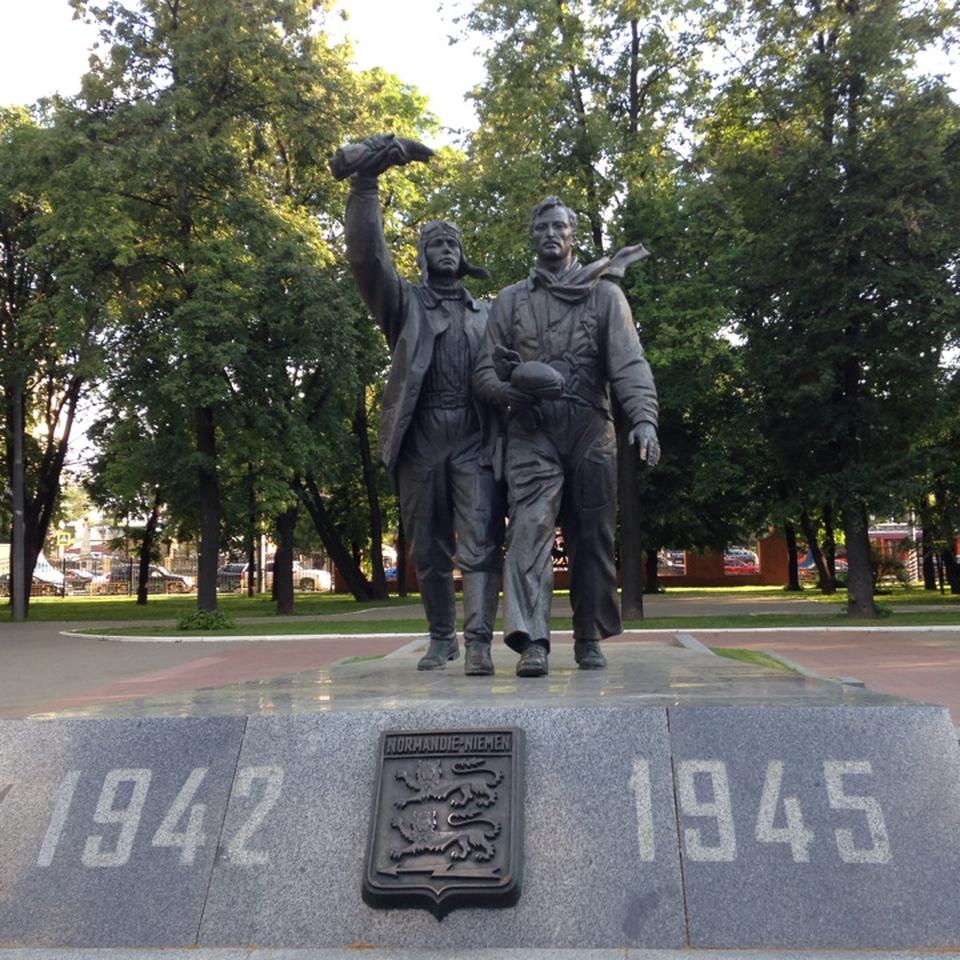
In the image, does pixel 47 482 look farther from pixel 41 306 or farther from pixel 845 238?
pixel 845 238

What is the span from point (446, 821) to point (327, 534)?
33.4m

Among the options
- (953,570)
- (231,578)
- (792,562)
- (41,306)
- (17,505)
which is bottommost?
(953,570)

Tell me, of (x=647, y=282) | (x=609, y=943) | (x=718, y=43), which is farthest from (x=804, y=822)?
(x=718, y=43)

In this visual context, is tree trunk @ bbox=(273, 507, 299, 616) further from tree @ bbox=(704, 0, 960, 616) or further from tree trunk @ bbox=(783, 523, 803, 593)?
tree trunk @ bbox=(783, 523, 803, 593)

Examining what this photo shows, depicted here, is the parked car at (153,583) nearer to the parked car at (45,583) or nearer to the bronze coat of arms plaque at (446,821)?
the parked car at (45,583)

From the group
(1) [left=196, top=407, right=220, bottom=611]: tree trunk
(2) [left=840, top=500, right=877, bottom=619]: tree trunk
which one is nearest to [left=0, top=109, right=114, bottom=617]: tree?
(1) [left=196, top=407, right=220, bottom=611]: tree trunk

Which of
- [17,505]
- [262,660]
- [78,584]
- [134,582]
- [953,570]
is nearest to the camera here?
[262,660]

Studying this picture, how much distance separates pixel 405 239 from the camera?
29.6m

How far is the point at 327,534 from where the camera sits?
122 ft

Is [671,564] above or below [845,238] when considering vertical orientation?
below

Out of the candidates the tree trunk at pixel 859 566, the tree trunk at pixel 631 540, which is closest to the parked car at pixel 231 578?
the tree trunk at pixel 631 540

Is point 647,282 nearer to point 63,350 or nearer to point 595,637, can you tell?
point 63,350

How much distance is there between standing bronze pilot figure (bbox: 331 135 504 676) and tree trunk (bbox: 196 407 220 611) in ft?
62.7

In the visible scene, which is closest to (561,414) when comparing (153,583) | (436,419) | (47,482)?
(436,419)
